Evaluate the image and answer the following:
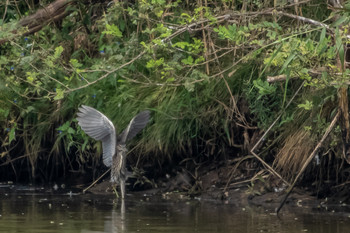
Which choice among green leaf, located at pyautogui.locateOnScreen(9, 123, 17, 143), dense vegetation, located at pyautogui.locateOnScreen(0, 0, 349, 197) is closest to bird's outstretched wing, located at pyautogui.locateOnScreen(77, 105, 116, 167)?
dense vegetation, located at pyautogui.locateOnScreen(0, 0, 349, 197)

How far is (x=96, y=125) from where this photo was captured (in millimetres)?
7387

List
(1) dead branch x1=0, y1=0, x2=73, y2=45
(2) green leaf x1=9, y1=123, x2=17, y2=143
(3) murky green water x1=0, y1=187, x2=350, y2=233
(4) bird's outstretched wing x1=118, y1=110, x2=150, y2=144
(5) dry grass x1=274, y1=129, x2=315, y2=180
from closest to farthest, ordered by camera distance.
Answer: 1. (3) murky green water x1=0, y1=187, x2=350, y2=233
2. (5) dry grass x1=274, y1=129, x2=315, y2=180
3. (4) bird's outstretched wing x1=118, y1=110, x2=150, y2=144
4. (2) green leaf x1=9, y1=123, x2=17, y2=143
5. (1) dead branch x1=0, y1=0, x2=73, y2=45

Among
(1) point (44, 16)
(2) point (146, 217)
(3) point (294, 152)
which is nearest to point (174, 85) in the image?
(3) point (294, 152)

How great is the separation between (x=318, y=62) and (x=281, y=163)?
4.06ft

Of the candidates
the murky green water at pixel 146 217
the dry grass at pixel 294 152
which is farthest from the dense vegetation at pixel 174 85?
the murky green water at pixel 146 217

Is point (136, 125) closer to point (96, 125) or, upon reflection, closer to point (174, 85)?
point (96, 125)

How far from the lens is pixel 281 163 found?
23.3ft

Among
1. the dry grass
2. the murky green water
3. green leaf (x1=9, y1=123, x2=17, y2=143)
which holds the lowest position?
the murky green water

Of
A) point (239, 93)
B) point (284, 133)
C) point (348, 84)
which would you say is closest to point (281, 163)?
point (284, 133)

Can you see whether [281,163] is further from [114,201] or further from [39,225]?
[39,225]

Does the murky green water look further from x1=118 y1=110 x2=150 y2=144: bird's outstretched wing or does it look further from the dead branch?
the dead branch

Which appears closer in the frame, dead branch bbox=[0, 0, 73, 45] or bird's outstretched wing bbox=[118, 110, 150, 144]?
bird's outstretched wing bbox=[118, 110, 150, 144]

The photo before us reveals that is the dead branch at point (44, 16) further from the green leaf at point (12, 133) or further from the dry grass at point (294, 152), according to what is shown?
the dry grass at point (294, 152)

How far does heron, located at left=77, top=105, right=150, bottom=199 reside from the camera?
24.1ft
